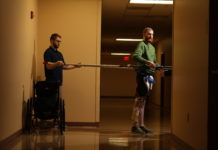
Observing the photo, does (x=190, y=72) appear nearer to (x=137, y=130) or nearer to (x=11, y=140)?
(x=137, y=130)

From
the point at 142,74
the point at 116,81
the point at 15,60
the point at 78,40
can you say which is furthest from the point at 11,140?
the point at 116,81

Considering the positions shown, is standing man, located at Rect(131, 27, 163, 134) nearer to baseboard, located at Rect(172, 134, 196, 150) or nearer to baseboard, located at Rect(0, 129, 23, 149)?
baseboard, located at Rect(172, 134, 196, 150)

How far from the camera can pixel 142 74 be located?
571cm

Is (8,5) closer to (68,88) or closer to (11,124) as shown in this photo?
(11,124)

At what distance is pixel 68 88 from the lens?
266 inches

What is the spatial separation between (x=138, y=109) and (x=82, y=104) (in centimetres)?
124

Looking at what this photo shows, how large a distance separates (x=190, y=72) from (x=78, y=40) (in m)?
2.83

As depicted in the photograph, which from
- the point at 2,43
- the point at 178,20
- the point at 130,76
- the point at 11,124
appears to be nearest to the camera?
the point at 2,43

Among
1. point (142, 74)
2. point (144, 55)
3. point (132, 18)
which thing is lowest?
point (142, 74)

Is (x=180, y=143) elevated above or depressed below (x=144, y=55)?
below

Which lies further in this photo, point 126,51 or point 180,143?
point 126,51

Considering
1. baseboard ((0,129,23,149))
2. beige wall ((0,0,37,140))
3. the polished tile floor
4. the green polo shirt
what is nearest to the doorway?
the green polo shirt

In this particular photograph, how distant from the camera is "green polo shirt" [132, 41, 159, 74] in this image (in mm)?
5625

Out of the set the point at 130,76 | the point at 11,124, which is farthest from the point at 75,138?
the point at 130,76
